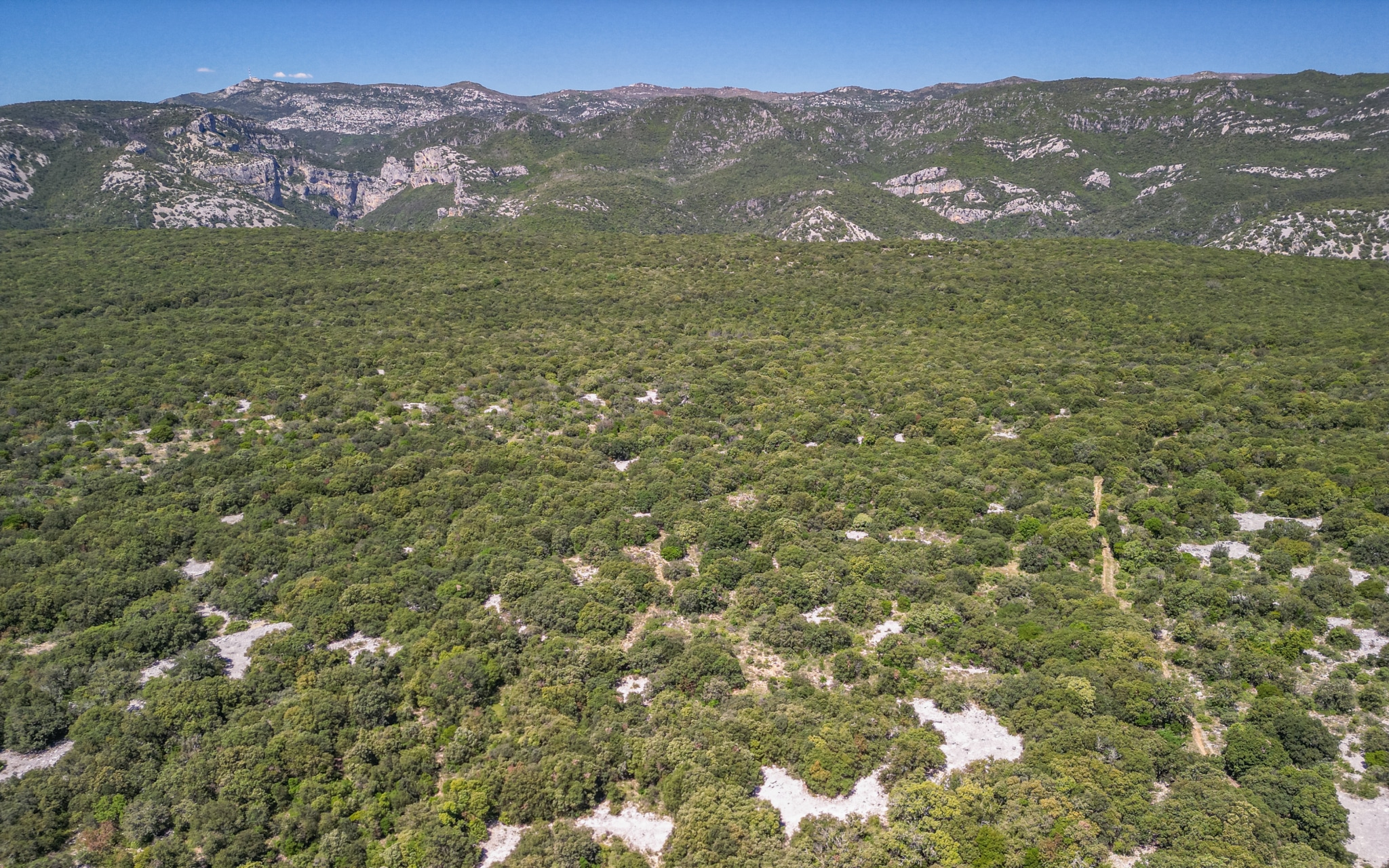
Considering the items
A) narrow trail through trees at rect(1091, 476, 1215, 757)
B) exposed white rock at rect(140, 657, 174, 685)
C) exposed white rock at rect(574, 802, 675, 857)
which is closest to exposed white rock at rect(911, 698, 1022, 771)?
narrow trail through trees at rect(1091, 476, 1215, 757)

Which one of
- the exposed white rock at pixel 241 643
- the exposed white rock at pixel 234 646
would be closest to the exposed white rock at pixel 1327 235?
the exposed white rock at pixel 241 643

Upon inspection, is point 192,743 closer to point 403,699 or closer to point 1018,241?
point 403,699

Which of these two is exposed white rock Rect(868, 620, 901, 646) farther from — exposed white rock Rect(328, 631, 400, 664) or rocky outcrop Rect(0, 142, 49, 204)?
rocky outcrop Rect(0, 142, 49, 204)

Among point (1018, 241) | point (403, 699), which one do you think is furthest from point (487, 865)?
point (1018, 241)

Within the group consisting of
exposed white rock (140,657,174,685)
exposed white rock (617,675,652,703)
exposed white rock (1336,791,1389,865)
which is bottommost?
exposed white rock (1336,791,1389,865)

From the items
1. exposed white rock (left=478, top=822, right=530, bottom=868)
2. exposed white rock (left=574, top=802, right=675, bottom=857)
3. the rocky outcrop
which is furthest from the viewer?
the rocky outcrop

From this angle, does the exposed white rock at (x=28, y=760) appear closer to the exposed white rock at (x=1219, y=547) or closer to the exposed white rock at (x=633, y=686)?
the exposed white rock at (x=633, y=686)
